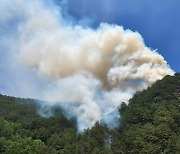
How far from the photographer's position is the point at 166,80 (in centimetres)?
7794

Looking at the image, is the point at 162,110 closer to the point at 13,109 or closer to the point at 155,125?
the point at 155,125

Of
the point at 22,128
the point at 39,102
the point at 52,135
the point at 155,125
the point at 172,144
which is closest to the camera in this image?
the point at 172,144

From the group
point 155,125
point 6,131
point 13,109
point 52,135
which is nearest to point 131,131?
point 155,125

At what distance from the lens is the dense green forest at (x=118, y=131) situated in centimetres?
5841

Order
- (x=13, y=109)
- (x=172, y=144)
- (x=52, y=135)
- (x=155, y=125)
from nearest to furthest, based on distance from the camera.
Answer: (x=172, y=144) → (x=155, y=125) → (x=52, y=135) → (x=13, y=109)

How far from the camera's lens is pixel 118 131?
70375mm

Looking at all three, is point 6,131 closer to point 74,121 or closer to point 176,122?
point 74,121

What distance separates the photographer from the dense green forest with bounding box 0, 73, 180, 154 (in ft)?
192

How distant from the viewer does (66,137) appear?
69438mm

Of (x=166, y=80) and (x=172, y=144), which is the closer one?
(x=172, y=144)

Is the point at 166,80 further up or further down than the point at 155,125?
further up

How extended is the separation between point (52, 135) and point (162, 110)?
68.4ft

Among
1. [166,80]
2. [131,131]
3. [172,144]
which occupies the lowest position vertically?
[172,144]

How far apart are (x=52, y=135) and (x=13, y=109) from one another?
2478 centimetres
